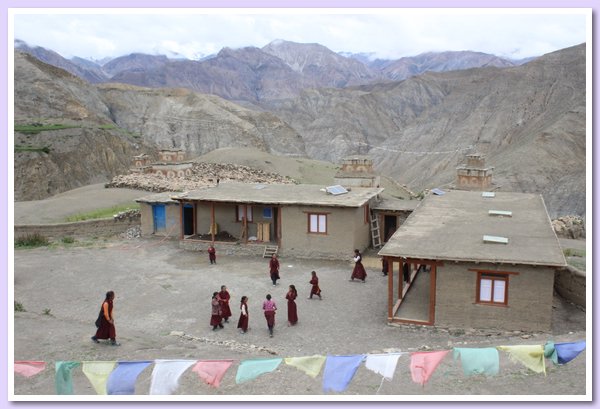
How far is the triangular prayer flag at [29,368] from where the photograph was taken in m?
9.51

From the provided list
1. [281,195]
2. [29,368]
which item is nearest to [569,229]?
[281,195]

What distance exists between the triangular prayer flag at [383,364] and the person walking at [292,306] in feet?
23.0

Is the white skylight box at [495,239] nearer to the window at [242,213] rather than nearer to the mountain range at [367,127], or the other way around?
the window at [242,213]

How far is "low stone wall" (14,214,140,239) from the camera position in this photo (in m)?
27.6

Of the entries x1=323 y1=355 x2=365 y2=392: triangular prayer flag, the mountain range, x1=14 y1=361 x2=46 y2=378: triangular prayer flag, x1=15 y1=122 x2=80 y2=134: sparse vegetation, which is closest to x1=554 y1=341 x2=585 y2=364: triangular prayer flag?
x1=323 y1=355 x2=365 y2=392: triangular prayer flag

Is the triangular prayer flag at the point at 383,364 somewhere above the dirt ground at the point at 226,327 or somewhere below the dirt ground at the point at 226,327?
above

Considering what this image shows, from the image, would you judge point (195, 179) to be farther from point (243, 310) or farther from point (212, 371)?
point (212, 371)

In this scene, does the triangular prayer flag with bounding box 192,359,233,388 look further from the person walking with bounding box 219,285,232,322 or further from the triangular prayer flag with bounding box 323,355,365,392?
the person walking with bounding box 219,285,232,322

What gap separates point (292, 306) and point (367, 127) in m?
105

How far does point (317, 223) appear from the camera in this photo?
23.8 m

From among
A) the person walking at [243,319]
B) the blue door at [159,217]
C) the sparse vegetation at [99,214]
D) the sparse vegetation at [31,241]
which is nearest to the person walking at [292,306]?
the person walking at [243,319]

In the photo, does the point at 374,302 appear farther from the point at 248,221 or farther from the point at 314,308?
the point at 248,221

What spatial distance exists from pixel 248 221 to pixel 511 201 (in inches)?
445

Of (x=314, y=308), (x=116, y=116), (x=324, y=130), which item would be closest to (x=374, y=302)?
(x=314, y=308)
